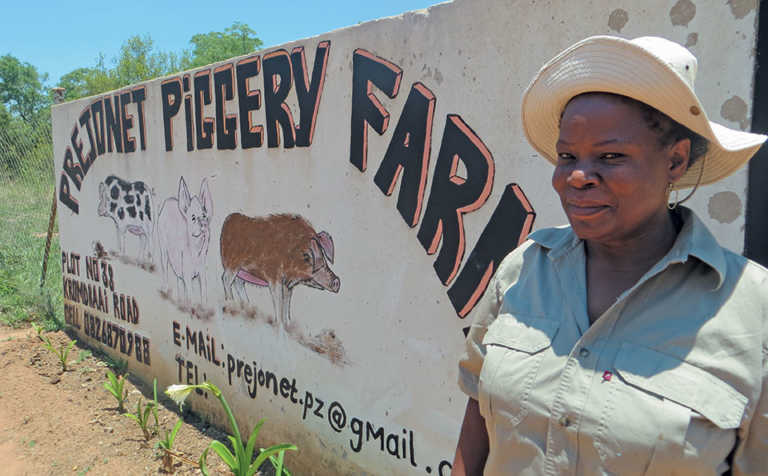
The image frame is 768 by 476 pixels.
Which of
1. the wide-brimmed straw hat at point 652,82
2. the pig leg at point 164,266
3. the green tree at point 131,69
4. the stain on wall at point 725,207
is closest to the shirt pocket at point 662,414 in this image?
the wide-brimmed straw hat at point 652,82

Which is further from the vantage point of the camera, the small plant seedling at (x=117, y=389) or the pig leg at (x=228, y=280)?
the small plant seedling at (x=117, y=389)

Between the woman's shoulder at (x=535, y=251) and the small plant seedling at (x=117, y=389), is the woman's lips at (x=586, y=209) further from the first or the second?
the small plant seedling at (x=117, y=389)

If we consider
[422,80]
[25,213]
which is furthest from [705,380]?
[25,213]

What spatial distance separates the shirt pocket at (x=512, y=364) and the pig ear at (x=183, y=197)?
3.48 meters

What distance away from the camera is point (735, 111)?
5.19 feet

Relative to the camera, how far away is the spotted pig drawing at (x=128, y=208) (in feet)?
15.6

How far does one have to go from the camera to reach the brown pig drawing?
3100 mm

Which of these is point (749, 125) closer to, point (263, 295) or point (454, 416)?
point (454, 416)

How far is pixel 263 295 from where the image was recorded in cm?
352

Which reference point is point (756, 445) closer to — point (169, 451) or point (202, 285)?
point (169, 451)

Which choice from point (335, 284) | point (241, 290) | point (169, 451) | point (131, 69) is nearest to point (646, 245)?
point (335, 284)

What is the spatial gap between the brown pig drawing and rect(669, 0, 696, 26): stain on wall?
1.92 meters

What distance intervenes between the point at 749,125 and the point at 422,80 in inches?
51.6

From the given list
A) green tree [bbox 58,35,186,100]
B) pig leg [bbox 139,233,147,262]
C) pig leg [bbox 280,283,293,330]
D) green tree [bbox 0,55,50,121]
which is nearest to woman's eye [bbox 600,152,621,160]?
pig leg [bbox 280,283,293,330]
